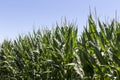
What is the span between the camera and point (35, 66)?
5703 mm

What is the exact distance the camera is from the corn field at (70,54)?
3277 mm

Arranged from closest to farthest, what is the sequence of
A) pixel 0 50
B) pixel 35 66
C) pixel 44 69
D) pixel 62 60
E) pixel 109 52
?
pixel 109 52 < pixel 62 60 < pixel 44 69 < pixel 35 66 < pixel 0 50

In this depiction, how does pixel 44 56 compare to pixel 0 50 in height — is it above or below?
below

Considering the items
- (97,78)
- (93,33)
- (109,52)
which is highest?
(93,33)

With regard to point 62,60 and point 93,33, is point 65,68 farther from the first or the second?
point 93,33

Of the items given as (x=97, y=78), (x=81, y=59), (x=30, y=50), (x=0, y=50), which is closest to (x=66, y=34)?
(x=81, y=59)

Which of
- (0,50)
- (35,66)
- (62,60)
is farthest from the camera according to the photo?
(0,50)

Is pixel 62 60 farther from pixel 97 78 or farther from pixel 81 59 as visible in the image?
pixel 97 78

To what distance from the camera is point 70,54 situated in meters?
4.20

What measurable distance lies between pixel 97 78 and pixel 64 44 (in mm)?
1082

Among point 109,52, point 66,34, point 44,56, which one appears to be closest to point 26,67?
point 44,56

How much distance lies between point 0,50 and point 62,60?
16.5 feet

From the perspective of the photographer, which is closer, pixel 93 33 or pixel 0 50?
pixel 93 33

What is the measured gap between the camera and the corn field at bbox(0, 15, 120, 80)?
3.28 m
